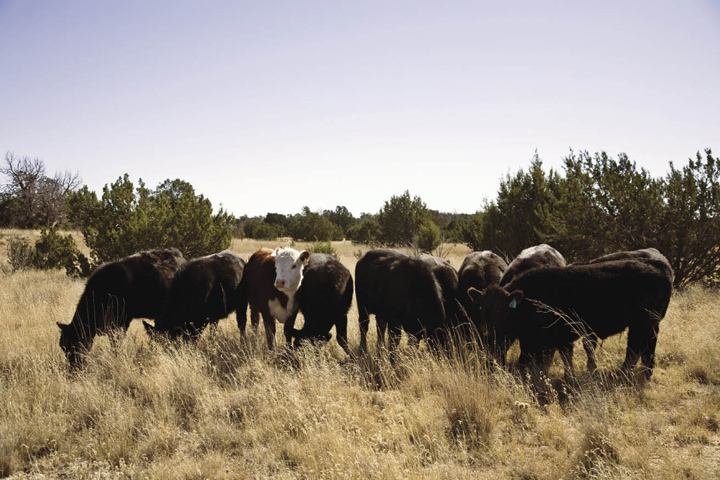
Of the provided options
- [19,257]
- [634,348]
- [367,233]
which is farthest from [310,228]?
[634,348]

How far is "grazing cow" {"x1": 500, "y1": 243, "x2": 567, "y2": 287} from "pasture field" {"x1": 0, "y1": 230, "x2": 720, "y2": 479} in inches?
58.1

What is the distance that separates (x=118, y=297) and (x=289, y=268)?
2.78m

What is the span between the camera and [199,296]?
22.9 ft

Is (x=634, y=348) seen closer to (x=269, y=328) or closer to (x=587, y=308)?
(x=587, y=308)

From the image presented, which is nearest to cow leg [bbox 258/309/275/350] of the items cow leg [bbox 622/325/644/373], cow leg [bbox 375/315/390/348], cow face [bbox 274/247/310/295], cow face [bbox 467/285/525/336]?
cow face [bbox 274/247/310/295]

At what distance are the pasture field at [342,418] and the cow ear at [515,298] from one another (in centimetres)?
83

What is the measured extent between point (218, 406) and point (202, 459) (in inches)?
31.8

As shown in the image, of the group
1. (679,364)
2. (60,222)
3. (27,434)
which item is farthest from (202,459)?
(60,222)

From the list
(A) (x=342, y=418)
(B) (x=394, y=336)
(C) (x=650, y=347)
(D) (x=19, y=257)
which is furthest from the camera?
(D) (x=19, y=257)

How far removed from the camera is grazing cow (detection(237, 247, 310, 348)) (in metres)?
6.54

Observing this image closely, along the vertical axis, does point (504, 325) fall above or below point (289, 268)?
below

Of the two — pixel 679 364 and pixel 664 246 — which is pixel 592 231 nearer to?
pixel 664 246

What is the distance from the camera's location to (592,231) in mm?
11094

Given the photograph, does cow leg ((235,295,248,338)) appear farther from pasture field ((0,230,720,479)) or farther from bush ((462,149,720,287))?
bush ((462,149,720,287))
